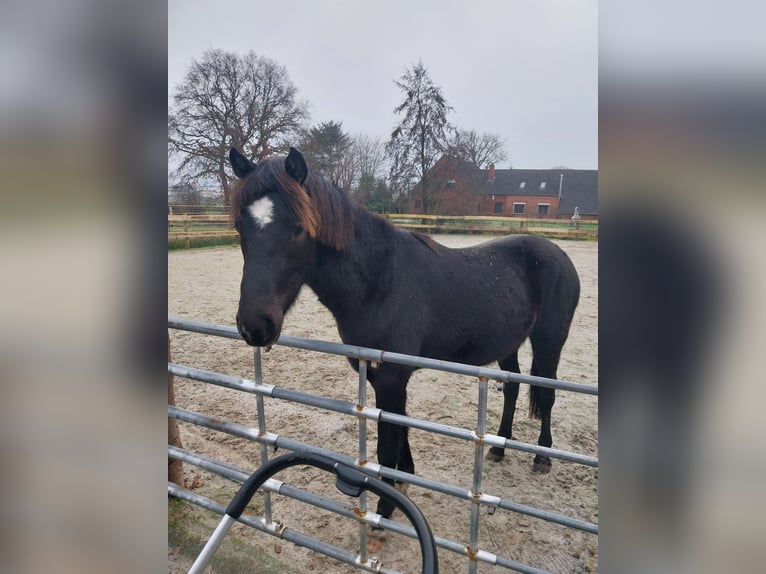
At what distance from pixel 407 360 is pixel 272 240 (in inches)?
27.7

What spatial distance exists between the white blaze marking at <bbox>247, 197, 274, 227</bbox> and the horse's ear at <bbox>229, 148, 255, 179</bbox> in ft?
1.06

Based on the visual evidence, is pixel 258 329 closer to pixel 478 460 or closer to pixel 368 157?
pixel 478 460

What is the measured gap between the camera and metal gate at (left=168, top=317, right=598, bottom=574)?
1.31 meters

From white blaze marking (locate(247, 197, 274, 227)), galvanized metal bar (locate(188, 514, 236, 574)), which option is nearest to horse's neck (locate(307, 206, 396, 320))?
white blaze marking (locate(247, 197, 274, 227))

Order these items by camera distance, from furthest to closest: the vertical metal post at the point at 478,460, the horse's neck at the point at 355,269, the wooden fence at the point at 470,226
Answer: the wooden fence at the point at 470,226 < the horse's neck at the point at 355,269 < the vertical metal post at the point at 478,460

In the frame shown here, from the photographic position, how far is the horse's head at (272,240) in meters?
1.54

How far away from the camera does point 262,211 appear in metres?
1.64

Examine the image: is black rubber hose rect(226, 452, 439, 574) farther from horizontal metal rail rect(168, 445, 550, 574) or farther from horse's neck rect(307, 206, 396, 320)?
horse's neck rect(307, 206, 396, 320)

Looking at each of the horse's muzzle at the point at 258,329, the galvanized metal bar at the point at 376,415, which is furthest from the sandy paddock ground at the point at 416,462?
the horse's muzzle at the point at 258,329

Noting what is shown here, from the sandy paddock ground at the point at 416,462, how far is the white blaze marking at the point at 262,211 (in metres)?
1.34

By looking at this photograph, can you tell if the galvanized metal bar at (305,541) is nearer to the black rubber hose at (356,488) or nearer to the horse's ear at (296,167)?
the black rubber hose at (356,488)
